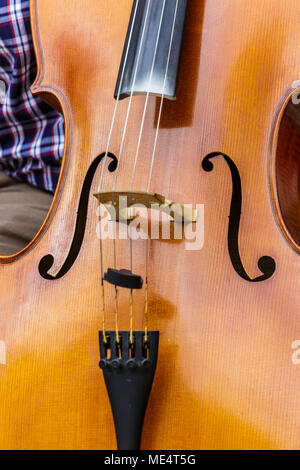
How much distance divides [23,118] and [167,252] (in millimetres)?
505

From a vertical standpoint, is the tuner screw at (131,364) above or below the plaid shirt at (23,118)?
below

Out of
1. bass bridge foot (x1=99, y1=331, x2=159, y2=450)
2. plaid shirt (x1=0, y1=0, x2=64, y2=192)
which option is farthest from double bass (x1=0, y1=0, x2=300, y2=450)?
plaid shirt (x1=0, y1=0, x2=64, y2=192)

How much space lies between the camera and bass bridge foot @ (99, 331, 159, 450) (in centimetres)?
50

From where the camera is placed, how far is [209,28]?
67cm

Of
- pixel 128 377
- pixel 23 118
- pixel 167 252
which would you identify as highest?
pixel 23 118

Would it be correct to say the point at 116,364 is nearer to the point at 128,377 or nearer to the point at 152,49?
the point at 128,377

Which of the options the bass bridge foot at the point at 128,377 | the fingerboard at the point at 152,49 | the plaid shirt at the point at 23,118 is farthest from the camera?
the plaid shirt at the point at 23,118

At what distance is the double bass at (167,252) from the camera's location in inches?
20.1

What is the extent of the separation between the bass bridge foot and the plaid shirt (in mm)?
446

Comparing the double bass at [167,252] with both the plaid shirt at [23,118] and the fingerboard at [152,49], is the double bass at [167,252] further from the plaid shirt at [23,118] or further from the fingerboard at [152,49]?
the plaid shirt at [23,118]

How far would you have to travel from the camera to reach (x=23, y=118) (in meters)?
0.93

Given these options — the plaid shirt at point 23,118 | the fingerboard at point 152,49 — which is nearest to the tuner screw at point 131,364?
the fingerboard at point 152,49

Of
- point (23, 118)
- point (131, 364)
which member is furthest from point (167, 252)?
point (23, 118)

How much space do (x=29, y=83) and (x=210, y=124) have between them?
42cm
